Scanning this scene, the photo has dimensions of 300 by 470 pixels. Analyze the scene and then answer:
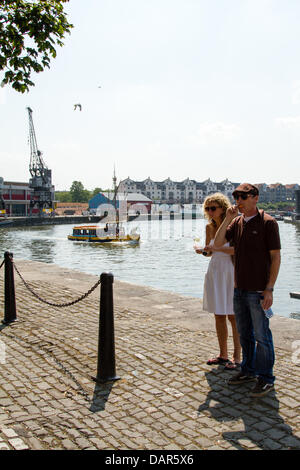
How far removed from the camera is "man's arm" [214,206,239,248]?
406 centimetres

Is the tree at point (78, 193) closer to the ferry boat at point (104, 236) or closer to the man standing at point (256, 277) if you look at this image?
the ferry boat at point (104, 236)

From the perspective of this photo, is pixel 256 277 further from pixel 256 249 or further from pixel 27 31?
pixel 27 31

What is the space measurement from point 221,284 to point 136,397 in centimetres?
144

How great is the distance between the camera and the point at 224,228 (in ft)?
13.6

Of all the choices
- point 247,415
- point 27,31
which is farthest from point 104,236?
point 247,415

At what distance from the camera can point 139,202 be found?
119 meters

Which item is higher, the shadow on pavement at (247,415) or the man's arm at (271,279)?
the man's arm at (271,279)

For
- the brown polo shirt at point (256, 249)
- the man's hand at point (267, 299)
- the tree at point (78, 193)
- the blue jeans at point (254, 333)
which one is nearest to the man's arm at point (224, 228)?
the brown polo shirt at point (256, 249)

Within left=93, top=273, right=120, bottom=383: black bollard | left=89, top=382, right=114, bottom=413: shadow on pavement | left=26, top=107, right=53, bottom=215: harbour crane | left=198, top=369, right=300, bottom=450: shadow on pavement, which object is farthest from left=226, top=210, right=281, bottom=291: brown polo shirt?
left=26, top=107, right=53, bottom=215: harbour crane

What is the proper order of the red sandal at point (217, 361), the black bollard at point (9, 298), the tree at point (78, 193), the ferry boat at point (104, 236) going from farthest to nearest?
the tree at point (78, 193), the ferry boat at point (104, 236), the black bollard at point (9, 298), the red sandal at point (217, 361)

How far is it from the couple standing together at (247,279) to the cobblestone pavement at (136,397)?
0.77ft

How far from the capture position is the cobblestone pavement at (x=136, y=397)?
300cm

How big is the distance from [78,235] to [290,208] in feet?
370
